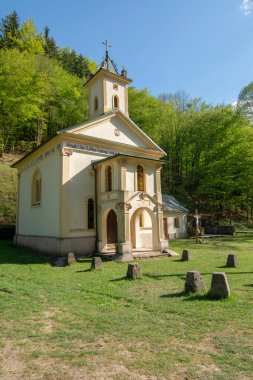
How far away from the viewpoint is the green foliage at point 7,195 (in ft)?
89.6

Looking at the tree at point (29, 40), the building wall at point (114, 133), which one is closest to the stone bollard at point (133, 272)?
the building wall at point (114, 133)

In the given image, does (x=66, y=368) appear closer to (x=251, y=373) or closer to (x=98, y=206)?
(x=251, y=373)

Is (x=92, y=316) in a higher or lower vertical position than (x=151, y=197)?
lower

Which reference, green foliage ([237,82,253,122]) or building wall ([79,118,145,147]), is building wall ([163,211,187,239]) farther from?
green foliage ([237,82,253,122])

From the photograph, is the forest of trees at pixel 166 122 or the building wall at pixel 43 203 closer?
the building wall at pixel 43 203

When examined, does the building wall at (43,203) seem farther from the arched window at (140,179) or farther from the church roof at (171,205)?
the church roof at (171,205)

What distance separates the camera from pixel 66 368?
4.04 m

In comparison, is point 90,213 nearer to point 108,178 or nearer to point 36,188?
point 108,178

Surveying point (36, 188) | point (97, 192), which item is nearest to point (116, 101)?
point (97, 192)

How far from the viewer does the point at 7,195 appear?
93.7 feet

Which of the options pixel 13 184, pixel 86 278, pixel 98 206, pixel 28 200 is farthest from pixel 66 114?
pixel 86 278

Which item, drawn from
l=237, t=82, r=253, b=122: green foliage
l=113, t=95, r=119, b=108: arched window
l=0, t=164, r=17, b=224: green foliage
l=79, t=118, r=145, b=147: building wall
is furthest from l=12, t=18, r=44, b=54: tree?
l=237, t=82, r=253, b=122: green foliage

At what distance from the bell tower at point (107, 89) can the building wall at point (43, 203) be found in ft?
20.2

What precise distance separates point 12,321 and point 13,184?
85.2 feet
